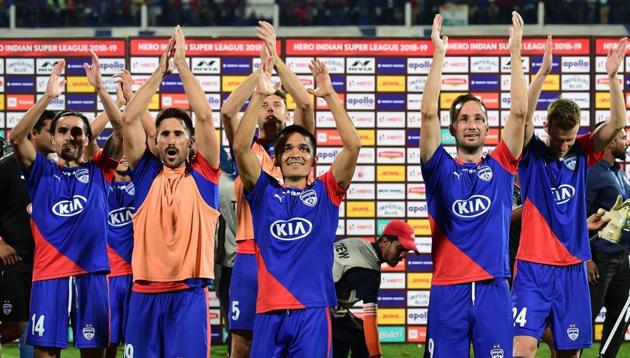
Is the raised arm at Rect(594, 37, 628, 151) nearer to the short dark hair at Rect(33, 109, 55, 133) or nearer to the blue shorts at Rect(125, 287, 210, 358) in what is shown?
the blue shorts at Rect(125, 287, 210, 358)

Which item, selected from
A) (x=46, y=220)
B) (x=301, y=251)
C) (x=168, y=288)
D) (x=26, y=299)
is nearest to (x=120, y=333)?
(x=26, y=299)

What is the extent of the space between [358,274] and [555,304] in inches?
53.7

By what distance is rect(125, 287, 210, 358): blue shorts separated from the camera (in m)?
6.73

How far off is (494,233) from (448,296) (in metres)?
0.47

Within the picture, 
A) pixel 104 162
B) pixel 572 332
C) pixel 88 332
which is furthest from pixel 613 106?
pixel 88 332

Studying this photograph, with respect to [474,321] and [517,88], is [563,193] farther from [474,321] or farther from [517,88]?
[474,321]

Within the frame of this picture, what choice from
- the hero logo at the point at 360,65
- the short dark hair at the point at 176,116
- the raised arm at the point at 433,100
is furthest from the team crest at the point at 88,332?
the hero logo at the point at 360,65

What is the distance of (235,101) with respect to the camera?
6953 millimetres

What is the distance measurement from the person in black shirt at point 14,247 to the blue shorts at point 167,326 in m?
2.48

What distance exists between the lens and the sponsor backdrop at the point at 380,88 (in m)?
11.6

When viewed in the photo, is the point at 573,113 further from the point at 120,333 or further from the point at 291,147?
the point at 120,333

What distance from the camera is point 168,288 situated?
6.78 m

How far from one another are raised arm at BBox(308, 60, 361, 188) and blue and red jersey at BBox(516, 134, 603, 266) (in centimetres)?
164

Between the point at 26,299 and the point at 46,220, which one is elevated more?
the point at 46,220
